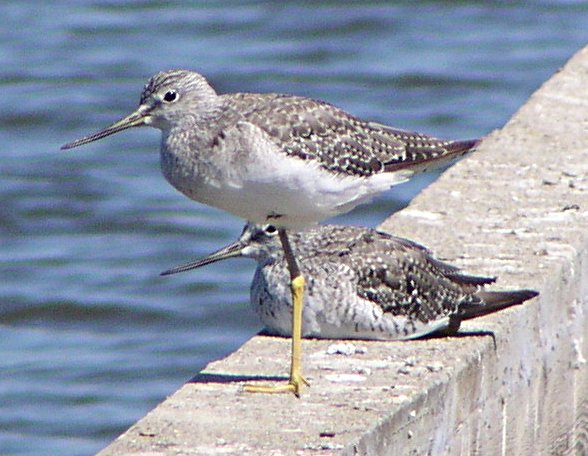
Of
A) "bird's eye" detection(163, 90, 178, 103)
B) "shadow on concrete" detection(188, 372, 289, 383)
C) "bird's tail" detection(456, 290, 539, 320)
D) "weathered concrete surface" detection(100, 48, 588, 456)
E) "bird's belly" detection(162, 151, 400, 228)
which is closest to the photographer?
"weathered concrete surface" detection(100, 48, 588, 456)

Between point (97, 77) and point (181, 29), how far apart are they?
3.96 ft

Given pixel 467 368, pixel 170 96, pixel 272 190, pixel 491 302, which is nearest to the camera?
pixel 272 190

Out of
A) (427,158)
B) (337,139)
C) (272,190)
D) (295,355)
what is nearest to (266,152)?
(272,190)

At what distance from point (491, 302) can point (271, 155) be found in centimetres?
110

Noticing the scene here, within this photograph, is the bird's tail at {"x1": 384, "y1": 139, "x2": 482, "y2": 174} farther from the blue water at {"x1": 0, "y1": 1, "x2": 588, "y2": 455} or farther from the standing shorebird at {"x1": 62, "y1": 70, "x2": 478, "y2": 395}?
the blue water at {"x1": 0, "y1": 1, "x2": 588, "y2": 455}

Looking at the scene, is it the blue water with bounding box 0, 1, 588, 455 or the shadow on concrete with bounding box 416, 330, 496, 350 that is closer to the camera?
the shadow on concrete with bounding box 416, 330, 496, 350

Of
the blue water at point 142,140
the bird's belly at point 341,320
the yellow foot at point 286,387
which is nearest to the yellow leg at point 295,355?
the yellow foot at point 286,387

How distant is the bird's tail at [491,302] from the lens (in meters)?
5.52

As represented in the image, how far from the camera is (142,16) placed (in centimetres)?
1568

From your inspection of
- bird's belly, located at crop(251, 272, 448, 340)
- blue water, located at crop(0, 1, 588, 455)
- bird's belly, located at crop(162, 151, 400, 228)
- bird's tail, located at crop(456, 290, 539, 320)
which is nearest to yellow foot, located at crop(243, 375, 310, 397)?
bird's belly, located at crop(162, 151, 400, 228)

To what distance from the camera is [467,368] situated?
203 inches

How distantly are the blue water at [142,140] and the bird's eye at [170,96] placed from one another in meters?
2.36

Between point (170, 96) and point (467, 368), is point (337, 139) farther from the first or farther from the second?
point (467, 368)

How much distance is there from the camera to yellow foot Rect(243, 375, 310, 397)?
198 inches
